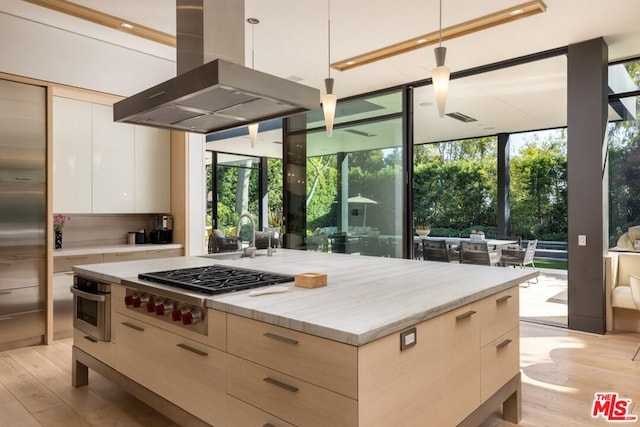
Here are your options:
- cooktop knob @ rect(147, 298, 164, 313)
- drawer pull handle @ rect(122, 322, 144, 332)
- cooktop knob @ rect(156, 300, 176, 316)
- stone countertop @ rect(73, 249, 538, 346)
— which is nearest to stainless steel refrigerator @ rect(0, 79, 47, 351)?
stone countertop @ rect(73, 249, 538, 346)

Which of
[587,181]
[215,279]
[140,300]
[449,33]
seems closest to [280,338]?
[215,279]

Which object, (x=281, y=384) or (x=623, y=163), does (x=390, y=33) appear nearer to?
(x=623, y=163)

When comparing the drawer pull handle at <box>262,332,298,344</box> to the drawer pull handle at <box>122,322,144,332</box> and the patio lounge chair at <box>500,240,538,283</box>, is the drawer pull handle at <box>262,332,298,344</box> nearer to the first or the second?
the drawer pull handle at <box>122,322,144,332</box>

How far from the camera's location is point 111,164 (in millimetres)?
4582

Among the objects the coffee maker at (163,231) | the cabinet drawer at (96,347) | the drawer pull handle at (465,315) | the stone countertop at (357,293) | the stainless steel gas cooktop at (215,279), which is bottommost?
the cabinet drawer at (96,347)

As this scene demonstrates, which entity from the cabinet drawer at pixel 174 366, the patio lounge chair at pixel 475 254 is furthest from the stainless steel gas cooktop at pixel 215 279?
the patio lounge chair at pixel 475 254

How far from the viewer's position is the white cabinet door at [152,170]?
483 centimetres

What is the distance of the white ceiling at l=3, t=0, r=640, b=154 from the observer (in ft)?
11.4

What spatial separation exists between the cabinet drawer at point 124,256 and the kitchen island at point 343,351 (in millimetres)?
1794

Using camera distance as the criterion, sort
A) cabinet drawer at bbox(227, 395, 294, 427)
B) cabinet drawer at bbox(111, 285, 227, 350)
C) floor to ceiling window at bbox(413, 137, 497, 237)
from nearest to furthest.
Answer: cabinet drawer at bbox(227, 395, 294, 427)
cabinet drawer at bbox(111, 285, 227, 350)
floor to ceiling window at bbox(413, 137, 497, 237)

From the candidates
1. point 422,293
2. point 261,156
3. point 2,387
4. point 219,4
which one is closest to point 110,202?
point 2,387

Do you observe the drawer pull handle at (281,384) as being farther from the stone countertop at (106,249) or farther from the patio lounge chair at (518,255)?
the patio lounge chair at (518,255)

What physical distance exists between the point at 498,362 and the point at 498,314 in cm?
25

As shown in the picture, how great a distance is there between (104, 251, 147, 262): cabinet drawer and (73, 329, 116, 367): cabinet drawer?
1.53m
